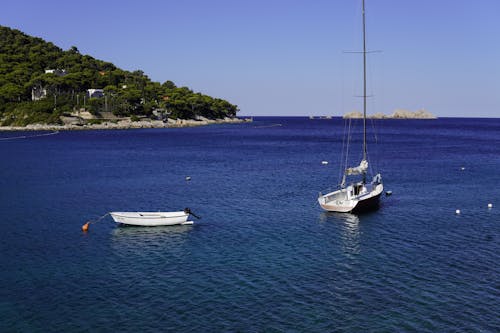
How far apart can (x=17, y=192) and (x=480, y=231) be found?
56.5 metres

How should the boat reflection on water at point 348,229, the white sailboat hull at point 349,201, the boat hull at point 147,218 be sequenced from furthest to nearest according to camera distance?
the white sailboat hull at point 349,201
the boat hull at point 147,218
the boat reflection on water at point 348,229

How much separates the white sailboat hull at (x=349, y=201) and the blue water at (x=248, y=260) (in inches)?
47.0

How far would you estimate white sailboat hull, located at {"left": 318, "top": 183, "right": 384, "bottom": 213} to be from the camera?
51062mm

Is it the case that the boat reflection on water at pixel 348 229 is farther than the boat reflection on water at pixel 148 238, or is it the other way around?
the boat reflection on water at pixel 348 229

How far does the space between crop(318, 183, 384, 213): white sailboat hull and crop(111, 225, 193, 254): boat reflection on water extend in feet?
50.7

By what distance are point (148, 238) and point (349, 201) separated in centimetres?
2188

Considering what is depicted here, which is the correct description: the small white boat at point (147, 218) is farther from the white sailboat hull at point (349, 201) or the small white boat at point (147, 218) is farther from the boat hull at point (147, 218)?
the white sailboat hull at point (349, 201)

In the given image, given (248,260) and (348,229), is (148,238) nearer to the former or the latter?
(248,260)

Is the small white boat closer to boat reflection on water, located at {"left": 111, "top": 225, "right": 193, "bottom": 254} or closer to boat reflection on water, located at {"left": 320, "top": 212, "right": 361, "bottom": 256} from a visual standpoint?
boat reflection on water, located at {"left": 111, "top": 225, "right": 193, "bottom": 254}

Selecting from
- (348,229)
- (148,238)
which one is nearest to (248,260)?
(148,238)

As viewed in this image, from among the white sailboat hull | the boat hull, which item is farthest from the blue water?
the white sailboat hull

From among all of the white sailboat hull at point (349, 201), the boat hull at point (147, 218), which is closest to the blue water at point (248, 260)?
the boat hull at point (147, 218)

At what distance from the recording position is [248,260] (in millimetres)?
36094

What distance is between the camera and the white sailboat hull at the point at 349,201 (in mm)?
51062
